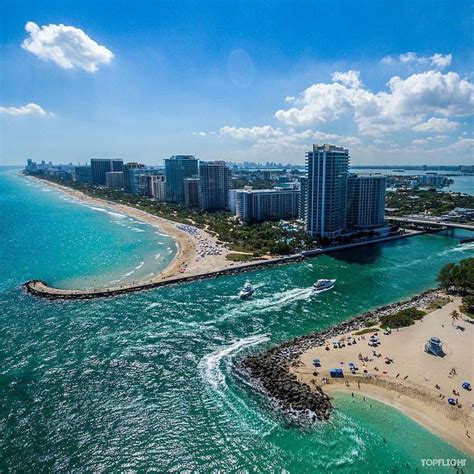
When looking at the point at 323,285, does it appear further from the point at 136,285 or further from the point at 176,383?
the point at 176,383

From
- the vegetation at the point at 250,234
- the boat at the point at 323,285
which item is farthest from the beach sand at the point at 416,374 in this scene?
the vegetation at the point at 250,234

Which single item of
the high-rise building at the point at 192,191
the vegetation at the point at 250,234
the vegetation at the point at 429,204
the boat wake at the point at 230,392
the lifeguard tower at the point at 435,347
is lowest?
the boat wake at the point at 230,392

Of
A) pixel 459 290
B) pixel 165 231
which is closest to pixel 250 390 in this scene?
pixel 459 290

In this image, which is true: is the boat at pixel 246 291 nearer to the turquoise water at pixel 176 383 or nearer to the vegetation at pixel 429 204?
the turquoise water at pixel 176 383

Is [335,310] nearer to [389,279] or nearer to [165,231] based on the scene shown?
[389,279]

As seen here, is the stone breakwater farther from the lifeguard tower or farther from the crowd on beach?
the crowd on beach

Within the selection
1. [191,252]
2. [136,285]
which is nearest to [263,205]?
[191,252]
